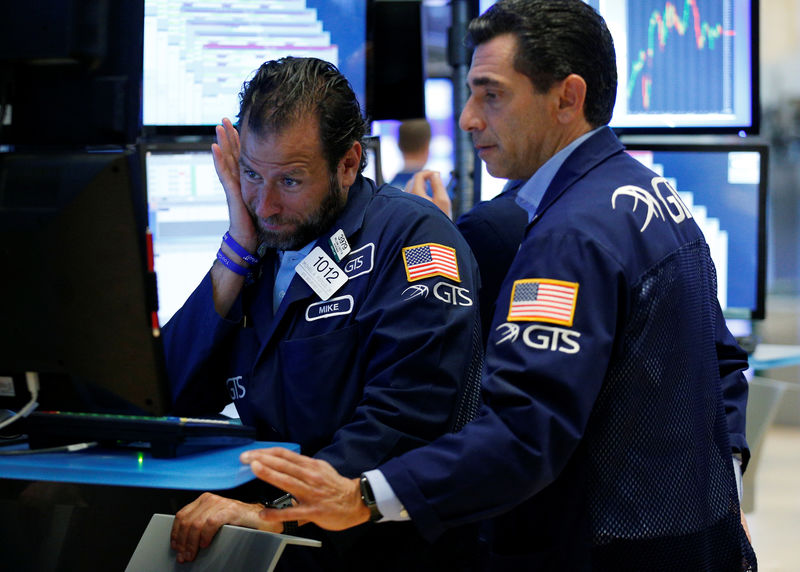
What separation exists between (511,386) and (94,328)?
59cm

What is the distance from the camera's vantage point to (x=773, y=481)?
15.7 feet

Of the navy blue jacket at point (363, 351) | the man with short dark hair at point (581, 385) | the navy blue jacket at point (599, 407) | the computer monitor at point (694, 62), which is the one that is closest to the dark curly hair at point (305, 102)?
the navy blue jacket at point (363, 351)

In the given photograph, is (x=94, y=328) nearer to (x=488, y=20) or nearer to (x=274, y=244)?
(x=274, y=244)

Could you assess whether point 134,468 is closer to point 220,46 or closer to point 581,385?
point 581,385

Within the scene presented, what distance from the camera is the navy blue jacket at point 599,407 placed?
121 centimetres

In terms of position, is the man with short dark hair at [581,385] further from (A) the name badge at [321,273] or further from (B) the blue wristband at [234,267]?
(B) the blue wristband at [234,267]

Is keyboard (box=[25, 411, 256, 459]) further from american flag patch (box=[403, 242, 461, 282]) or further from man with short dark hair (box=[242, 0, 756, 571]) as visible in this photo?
american flag patch (box=[403, 242, 461, 282])

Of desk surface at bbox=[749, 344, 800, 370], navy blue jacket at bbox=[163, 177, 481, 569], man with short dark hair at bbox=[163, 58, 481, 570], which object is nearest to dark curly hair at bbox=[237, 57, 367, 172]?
man with short dark hair at bbox=[163, 58, 481, 570]

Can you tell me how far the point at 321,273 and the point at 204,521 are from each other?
50 cm

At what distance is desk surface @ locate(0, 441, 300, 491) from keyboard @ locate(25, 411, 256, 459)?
2cm

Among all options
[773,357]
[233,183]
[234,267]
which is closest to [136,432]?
[234,267]

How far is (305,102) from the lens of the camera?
1733 millimetres

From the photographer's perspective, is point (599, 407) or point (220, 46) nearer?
point (599, 407)

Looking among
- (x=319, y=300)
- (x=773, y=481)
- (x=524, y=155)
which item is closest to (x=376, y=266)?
(x=319, y=300)
